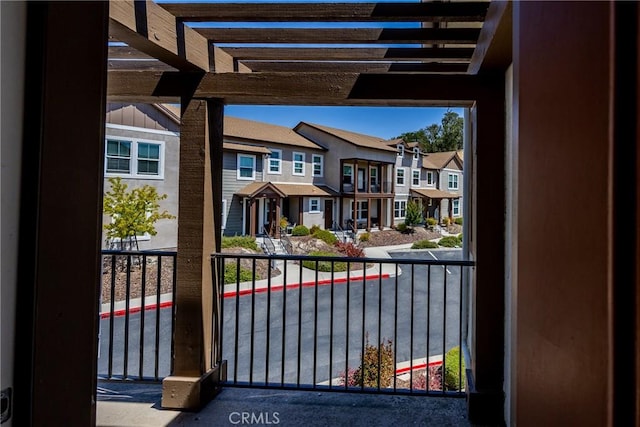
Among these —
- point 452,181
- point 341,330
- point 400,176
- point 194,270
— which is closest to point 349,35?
point 194,270

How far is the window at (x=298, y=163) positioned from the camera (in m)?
13.8

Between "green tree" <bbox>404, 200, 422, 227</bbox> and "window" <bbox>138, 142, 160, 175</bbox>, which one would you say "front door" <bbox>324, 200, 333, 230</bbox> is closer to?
"green tree" <bbox>404, 200, 422, 227</bbox>

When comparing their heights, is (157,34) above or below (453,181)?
below

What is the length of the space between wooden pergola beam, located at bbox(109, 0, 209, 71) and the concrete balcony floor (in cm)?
208

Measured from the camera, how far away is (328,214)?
1533 cm

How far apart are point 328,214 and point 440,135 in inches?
462

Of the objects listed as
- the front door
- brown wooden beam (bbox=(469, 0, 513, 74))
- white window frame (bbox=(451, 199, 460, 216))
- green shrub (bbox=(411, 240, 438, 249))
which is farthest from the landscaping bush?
white window frame (bbox=(451, 199, 460, 216))

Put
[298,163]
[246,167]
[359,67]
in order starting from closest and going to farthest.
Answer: [359,67] < [246,167] < [298,163]

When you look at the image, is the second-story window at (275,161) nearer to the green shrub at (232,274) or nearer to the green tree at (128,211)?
the green shrub at (232,274)

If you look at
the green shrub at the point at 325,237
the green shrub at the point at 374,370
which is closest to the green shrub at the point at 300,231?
the green shrub at the point at 325,237

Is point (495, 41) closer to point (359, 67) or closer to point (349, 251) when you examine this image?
point (359, 67)
